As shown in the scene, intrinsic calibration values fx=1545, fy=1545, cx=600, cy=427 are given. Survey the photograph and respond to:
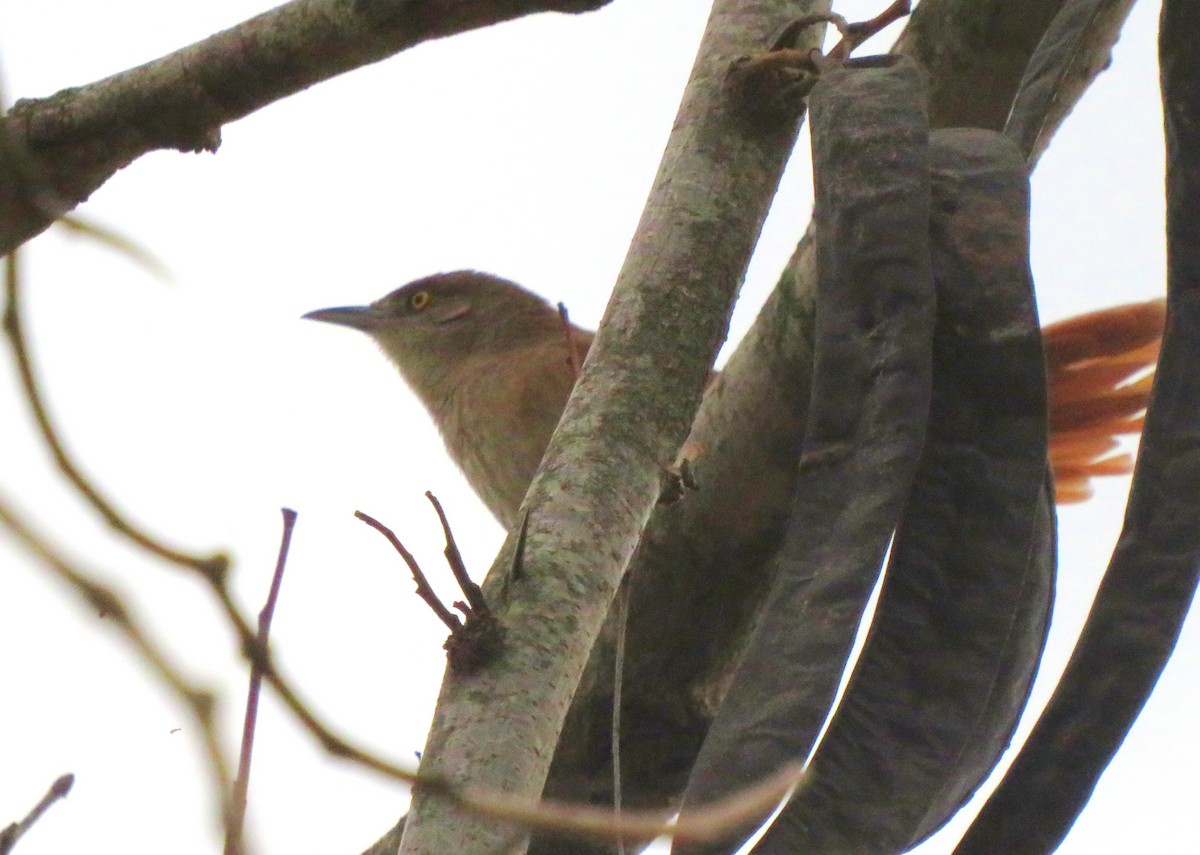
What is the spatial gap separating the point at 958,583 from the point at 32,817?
1.15 metres

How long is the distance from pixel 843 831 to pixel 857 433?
0.51 metres

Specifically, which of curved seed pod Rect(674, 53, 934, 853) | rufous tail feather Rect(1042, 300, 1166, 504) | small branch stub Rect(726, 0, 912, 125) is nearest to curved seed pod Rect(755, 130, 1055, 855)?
curved seed pod Rect(674, 53, 934, 853)

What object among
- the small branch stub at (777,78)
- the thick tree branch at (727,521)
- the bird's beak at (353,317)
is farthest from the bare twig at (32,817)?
the bird's beak at (353,317)

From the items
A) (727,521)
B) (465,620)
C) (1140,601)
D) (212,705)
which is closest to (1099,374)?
(727,521)

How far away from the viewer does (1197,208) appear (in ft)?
7.14

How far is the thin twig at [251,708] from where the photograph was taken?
38.7 inches

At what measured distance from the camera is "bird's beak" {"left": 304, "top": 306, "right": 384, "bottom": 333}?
23.4 ft

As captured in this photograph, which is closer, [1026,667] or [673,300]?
[1026,667]

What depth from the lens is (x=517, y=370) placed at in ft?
19.5

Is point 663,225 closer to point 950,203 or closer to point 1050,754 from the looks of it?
point 950,203

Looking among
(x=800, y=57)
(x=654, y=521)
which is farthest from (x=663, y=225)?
(x=654, y=521)

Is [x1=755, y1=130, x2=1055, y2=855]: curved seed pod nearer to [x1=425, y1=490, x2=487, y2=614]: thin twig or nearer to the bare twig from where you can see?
[x1=425, y1=490, x2=487, y2=614]: thin twig

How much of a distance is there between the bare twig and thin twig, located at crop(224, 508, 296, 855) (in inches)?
18.8

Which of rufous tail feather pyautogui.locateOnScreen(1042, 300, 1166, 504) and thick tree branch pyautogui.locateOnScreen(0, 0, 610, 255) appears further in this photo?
rufous tail feather pyautogui.locateOnScreen(1042, 300, 1166, 504)
